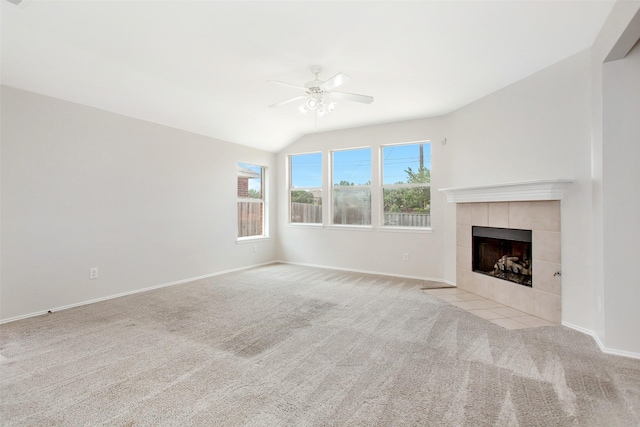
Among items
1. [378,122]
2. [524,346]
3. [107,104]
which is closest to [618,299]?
[524,346]

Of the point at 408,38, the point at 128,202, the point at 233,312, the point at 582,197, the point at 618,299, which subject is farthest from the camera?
the point at 128,202

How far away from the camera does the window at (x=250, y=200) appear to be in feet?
19.5

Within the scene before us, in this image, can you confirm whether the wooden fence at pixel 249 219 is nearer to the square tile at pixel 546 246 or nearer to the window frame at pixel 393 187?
the window frame at pixel 393 187

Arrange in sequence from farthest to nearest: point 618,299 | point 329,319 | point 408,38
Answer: point 329,319
point 408,38
point 618,299

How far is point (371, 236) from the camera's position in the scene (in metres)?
5.49

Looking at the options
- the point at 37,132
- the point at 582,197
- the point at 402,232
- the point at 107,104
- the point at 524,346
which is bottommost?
the point at 524,346

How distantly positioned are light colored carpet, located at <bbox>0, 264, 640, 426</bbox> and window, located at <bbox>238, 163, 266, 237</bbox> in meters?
2.66

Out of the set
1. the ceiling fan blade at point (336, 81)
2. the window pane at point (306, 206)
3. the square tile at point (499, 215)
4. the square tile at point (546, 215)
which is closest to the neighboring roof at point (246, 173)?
the window pane at point (306, 206)

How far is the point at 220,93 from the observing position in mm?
3936

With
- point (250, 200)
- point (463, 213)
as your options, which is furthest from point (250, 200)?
point (463, 213)

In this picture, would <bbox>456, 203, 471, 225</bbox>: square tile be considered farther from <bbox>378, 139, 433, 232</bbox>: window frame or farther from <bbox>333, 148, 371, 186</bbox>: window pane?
<bbox>333, 148, 371, 186</bbox>: window pane

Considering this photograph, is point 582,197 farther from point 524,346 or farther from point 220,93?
point 220,93

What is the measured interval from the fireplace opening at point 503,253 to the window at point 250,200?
410 cm

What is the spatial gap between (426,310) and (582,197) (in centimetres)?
192
